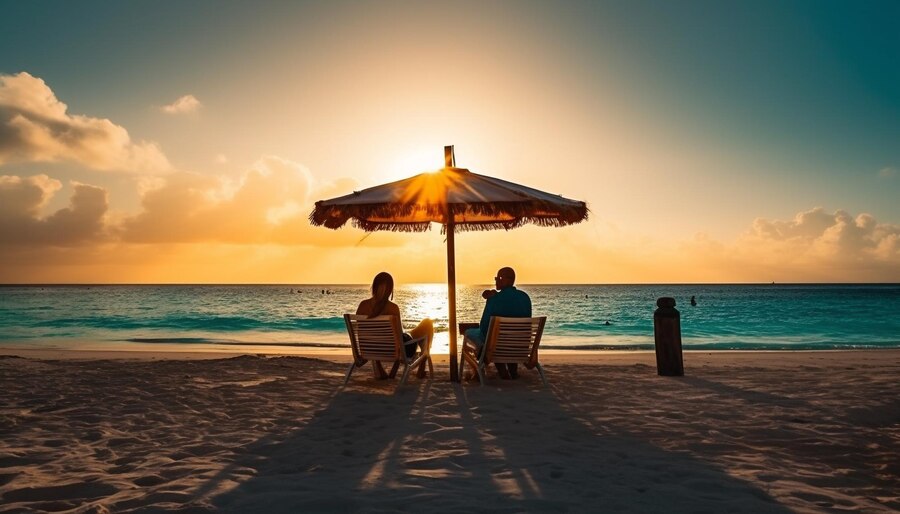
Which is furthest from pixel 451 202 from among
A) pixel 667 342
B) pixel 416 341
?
pixel 667 342

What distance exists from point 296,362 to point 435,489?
6.90m

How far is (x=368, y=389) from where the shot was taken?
7.07 m

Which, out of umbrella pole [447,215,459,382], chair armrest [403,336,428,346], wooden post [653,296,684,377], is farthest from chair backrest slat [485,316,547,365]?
wooden post [653,296,684,377]

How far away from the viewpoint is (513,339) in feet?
22.8

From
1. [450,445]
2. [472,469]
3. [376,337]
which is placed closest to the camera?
[472,469]

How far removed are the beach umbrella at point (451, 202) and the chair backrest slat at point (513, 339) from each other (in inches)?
25.6

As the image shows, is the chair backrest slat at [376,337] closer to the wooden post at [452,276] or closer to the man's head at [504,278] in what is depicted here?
the wooden post at [452,276]

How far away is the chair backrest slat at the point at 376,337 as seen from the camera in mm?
Answer: 6914

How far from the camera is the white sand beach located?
10.6 feet

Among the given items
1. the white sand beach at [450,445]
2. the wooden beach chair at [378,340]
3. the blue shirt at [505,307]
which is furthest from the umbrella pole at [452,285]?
the wooden beach chair at [378,340]

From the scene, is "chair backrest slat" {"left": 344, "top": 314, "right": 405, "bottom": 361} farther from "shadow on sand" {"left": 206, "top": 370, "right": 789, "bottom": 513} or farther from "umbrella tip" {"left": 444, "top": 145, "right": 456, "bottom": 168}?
"umbrella tip" {"left": 444, "top": 145, "right": 456, "bottom": 168}

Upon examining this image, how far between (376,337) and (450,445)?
282 centimetres

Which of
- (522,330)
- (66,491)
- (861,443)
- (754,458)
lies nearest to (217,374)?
(522,330)

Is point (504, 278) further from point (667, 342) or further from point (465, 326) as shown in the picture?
point (667, 342)
